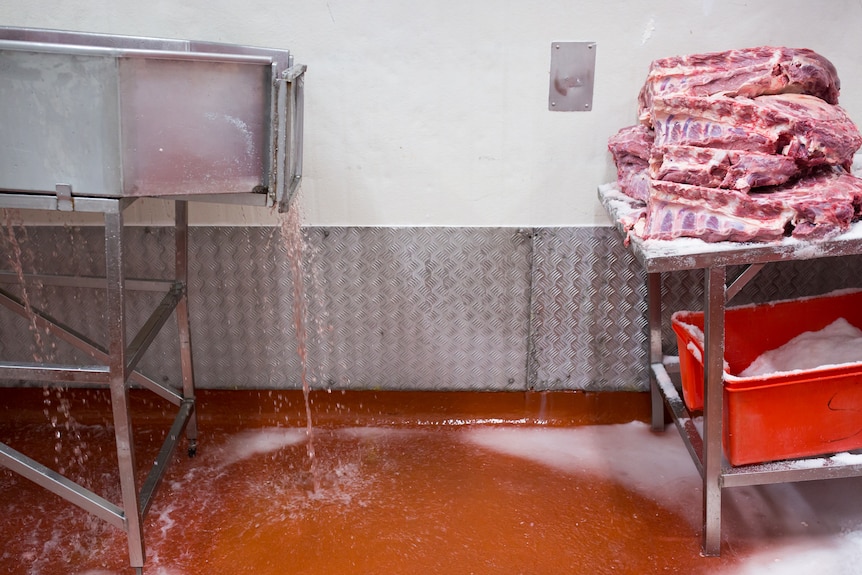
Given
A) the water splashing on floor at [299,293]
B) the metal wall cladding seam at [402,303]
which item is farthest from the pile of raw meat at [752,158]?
the water splashing on floor at [299,293]

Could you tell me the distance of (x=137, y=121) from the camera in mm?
1855

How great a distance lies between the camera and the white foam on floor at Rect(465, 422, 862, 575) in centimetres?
246

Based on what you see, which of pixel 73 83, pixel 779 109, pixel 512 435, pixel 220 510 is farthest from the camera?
pixel 512 435

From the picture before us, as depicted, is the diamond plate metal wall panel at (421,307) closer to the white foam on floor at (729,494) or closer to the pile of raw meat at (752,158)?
the white foam on floor at (729,494)

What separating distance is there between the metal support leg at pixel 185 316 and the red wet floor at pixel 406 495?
0.35ft

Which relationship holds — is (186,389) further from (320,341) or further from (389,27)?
(389,27)

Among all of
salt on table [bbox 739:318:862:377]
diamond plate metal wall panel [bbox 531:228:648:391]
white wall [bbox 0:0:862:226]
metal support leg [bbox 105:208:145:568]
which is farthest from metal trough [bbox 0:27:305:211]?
salt on table [bbox 739:318:862:377]

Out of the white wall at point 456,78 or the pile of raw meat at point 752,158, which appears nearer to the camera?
the pile of raw meat at point 752,158

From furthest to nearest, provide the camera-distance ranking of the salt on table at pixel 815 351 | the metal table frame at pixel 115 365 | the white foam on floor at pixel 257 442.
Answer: the white foam on floor at pixel 257 442, the salt on table at pixel 815 351, the metal table frame at pixel 115 365

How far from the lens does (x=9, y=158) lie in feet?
6.09

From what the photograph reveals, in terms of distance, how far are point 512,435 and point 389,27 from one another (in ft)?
5.06

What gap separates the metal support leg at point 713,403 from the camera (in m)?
2.15

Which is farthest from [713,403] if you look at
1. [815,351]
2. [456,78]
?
[456,78]

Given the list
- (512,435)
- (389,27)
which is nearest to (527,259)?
(512,435)
